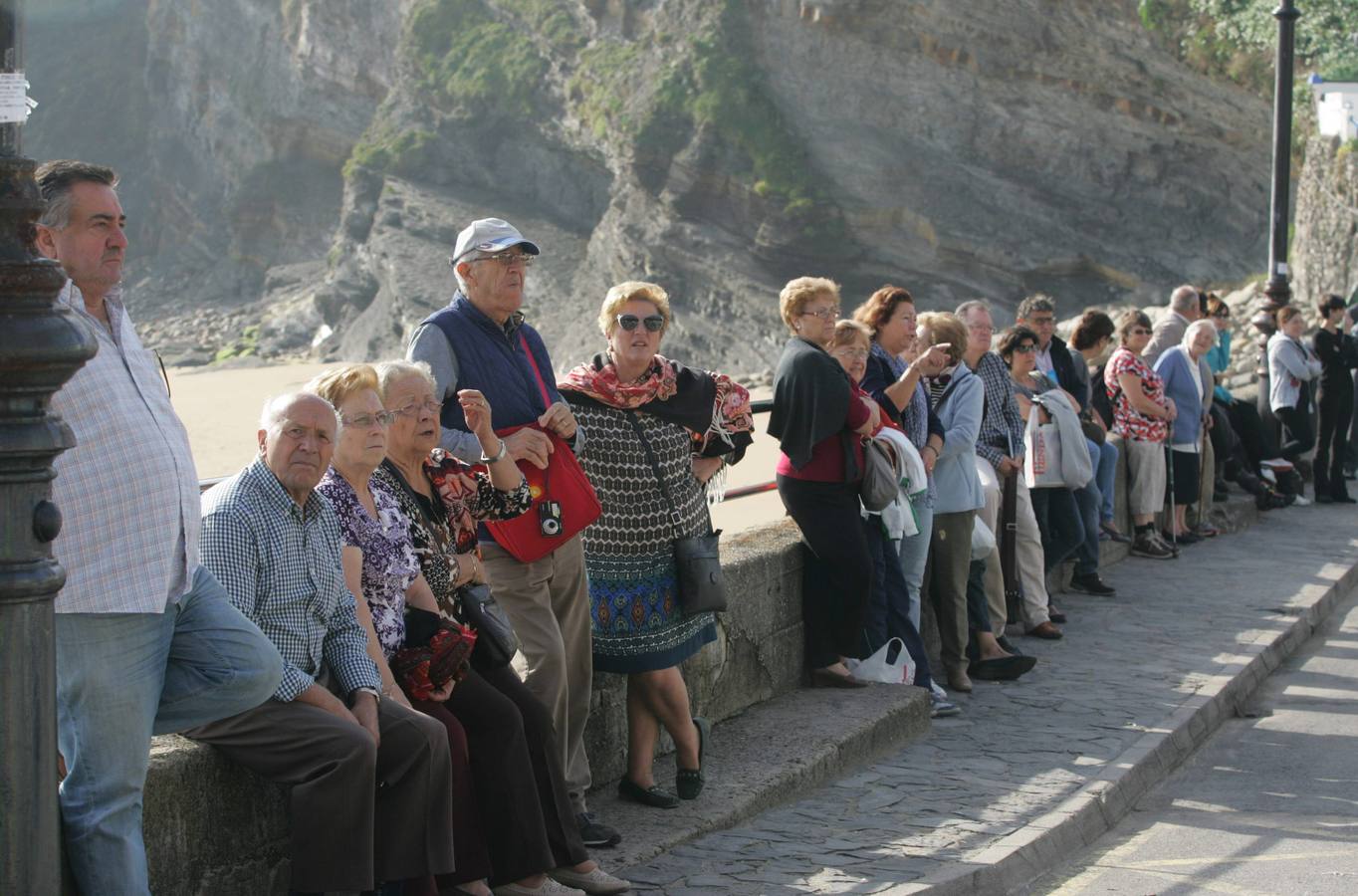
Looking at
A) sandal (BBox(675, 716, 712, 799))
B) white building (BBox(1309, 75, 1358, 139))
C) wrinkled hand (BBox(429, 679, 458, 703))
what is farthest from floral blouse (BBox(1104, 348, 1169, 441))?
white building (BBox(1309, 75, 1358, 139))

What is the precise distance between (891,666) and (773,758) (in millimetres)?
1316

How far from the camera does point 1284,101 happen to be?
17.8m

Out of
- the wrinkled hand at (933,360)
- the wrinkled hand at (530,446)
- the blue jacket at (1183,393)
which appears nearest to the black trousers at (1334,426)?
the blue jacket at (1183,393)

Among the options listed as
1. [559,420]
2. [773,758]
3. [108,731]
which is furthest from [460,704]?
[773,758]

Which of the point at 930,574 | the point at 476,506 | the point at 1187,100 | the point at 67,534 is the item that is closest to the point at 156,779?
the point at 67,534

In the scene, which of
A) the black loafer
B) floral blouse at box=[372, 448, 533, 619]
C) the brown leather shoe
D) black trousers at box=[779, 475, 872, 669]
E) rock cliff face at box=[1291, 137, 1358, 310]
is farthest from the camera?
rock cliff face at box=[1291, 137, 1358, 310]

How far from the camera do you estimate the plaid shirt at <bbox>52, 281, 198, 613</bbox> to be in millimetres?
3920

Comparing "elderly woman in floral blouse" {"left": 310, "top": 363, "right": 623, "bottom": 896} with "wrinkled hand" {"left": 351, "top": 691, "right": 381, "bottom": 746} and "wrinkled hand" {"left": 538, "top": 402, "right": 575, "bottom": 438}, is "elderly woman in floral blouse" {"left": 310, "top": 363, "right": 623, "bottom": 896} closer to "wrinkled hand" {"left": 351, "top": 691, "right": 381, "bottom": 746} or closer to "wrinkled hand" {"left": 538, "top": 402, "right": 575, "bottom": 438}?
"wrinkled hand" {"left": 351, "top": 691, "right": 381, "bottom": 746}

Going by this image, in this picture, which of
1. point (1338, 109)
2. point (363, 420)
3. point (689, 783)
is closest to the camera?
point (363, 420)

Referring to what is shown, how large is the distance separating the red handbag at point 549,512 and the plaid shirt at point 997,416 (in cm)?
402

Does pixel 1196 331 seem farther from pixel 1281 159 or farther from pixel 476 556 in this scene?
pixel 476 556

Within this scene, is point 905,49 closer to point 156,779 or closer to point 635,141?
point 635,141

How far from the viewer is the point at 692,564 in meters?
6.10

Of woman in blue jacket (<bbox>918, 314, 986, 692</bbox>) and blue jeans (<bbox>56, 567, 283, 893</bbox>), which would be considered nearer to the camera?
blue jeans (<bbox>56, 567, 283, 893</bbox>)
